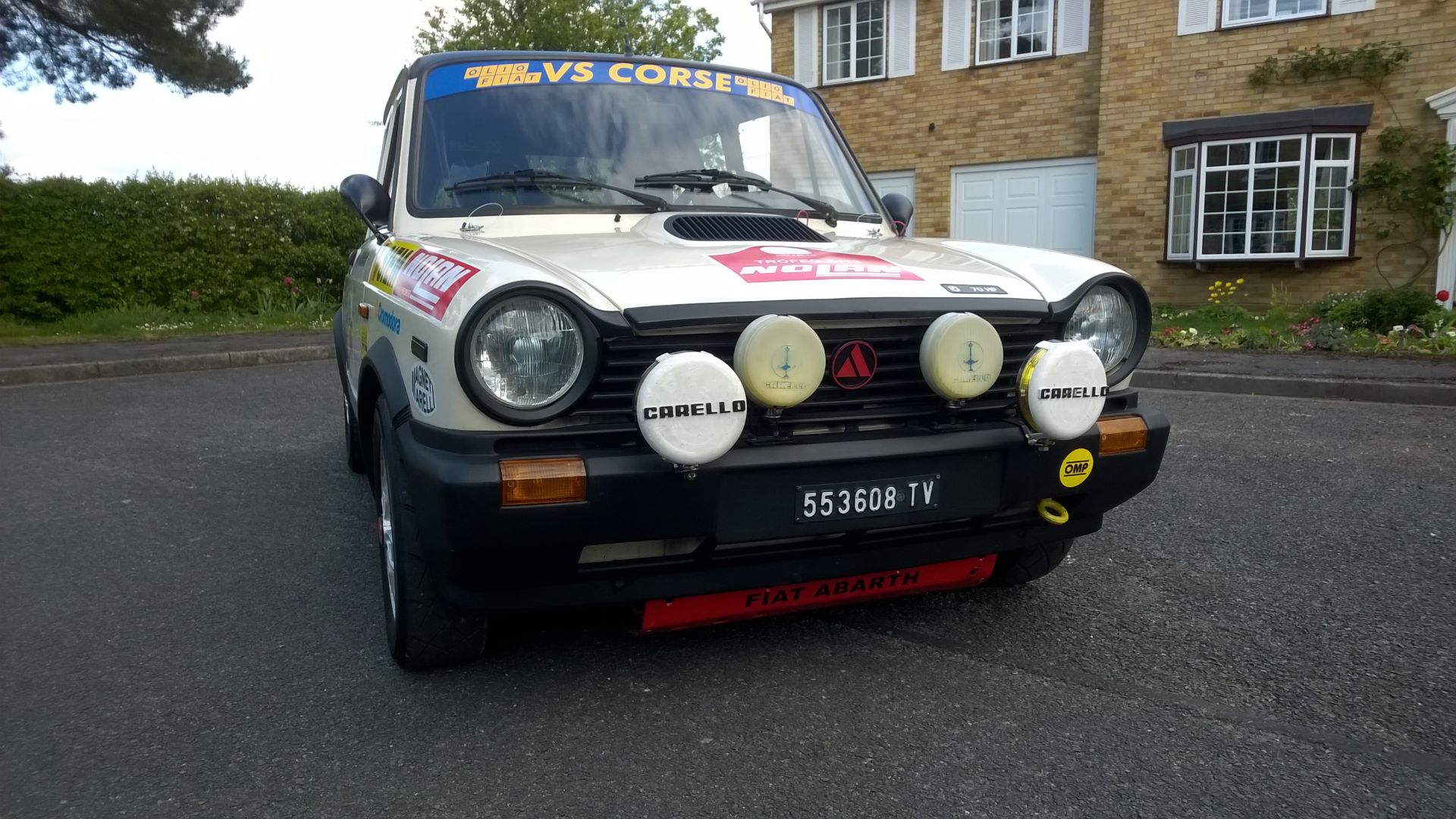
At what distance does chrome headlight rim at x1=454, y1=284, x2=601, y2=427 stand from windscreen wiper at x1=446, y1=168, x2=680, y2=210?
1.23 meters

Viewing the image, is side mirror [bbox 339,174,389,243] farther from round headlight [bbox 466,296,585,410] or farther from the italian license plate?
the italian license plate

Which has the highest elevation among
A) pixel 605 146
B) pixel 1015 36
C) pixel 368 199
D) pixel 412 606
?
pixel 1015 36

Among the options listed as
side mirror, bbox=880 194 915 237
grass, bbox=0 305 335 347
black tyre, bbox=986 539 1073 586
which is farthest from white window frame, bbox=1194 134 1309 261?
black tyre, bbox=986 539 1073 586

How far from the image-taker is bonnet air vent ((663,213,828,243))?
10.3 feet

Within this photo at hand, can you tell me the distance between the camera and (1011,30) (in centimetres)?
1631

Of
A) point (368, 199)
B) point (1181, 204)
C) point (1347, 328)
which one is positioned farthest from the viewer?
point (1181, 204)

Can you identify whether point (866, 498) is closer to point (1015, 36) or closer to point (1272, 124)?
point (1272, 124)

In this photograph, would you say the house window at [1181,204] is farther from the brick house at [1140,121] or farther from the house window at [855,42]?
the house window at [855,42]

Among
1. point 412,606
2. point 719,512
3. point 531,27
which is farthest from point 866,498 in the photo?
point 531,27

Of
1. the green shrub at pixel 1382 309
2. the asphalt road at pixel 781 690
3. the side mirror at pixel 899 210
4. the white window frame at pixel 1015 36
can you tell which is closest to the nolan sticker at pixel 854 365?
the asphalt road at pixel 781 690

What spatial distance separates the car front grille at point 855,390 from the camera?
2379mm

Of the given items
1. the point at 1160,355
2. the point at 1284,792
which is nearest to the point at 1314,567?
the point at 1284,792

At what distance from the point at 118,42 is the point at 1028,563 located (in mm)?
17378

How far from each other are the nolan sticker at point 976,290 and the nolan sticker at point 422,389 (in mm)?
1299
